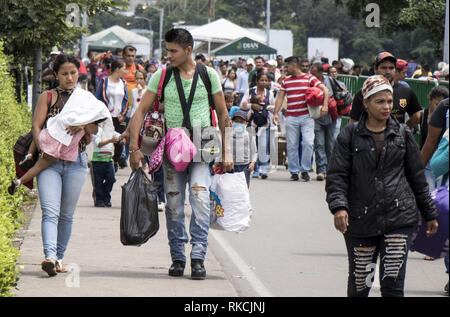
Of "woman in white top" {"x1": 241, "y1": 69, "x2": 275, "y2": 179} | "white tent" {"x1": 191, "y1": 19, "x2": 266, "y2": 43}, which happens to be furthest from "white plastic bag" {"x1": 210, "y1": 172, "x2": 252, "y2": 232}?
"white tent" {"x1": 191, "y1": 19, "x2": 266, "y2": 43}

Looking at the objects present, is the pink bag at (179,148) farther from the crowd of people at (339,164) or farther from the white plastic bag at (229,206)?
the white plastic bag at (229,206)

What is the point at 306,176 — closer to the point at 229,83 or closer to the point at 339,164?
the point at 229,83

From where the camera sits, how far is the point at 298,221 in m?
12.6

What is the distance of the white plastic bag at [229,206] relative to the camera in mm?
8852

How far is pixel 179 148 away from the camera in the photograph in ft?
27.3

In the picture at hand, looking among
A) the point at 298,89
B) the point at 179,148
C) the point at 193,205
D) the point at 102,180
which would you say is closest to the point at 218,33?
the point at 298,89

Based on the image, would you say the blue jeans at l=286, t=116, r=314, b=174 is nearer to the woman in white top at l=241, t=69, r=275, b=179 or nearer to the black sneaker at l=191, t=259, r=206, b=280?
the woman in white top at l=241, t=69, r=275, b=179

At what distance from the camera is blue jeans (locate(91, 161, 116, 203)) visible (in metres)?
13.2

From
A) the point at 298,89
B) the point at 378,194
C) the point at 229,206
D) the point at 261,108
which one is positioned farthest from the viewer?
the point at 261,108

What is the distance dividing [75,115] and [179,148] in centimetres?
87

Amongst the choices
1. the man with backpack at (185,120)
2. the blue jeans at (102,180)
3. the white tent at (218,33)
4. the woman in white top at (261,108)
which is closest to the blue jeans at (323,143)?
the woman in white top at (261,108)

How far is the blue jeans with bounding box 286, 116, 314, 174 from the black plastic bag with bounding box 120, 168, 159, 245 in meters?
9.21

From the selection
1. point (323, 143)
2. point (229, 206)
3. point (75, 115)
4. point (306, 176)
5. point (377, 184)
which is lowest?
point (306, 176)

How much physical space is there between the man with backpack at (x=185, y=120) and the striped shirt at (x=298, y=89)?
870 cm
